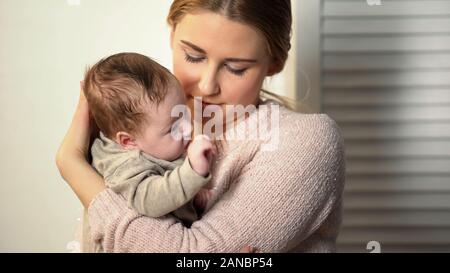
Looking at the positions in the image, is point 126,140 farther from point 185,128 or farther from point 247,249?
point 247,249

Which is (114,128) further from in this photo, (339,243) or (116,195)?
(339,243)

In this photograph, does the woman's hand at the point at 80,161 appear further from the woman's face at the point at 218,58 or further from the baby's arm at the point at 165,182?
the woman's face at the point at 218,58

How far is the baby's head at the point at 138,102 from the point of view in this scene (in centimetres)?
95

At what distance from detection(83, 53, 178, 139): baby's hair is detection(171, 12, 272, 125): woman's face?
0.36ft

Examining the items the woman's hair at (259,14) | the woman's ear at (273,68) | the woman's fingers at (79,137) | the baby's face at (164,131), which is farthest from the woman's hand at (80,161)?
the woman's ear at (273,68)

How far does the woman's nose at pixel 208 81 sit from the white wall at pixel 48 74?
282 mm

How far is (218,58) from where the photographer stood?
3.49ft

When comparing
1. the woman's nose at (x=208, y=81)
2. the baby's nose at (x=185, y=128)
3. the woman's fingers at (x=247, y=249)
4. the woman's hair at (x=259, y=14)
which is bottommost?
the woman's fingers at (x=247, y=249)

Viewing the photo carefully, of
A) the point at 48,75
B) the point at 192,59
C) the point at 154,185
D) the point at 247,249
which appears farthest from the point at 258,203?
the point at 48,75

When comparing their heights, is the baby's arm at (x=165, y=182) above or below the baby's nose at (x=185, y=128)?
below

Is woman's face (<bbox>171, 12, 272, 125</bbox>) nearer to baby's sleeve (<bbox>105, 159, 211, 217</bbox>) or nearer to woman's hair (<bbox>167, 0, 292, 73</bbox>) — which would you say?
woman's hair (<bbox>167, 0, 292, 73</bbox>)

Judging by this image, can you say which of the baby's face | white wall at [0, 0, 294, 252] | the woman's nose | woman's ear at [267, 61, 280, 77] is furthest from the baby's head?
white wall at [0, 0, 294, 252]

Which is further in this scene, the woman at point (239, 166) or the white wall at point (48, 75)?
the white wall at point (48, 75)

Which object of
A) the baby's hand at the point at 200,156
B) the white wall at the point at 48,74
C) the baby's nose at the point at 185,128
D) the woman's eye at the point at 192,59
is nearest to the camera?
the baby's hand at the point at 200,156
